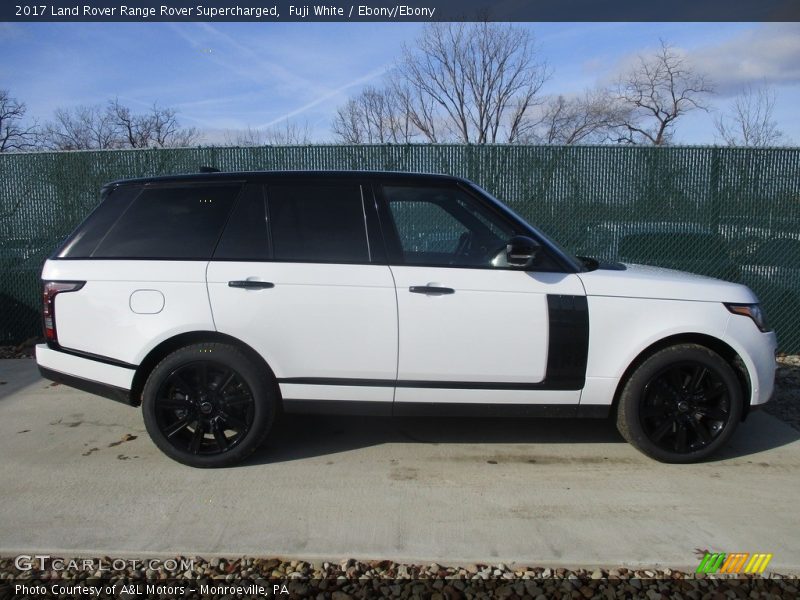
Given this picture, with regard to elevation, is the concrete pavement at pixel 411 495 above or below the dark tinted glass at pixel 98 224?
below

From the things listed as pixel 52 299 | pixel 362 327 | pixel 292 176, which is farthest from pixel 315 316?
pixel 52 299

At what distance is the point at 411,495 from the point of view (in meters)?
3.68

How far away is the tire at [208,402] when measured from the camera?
→ 12.8 ft

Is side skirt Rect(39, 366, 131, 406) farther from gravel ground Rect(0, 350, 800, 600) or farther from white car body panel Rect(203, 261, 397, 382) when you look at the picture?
gravel ground Rect(0, 350, 800, 600)

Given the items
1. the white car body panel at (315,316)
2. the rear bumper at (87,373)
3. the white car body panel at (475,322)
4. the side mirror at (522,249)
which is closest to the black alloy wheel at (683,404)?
the white car body panel at (475,322)

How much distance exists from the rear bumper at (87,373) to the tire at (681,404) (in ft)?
10.6

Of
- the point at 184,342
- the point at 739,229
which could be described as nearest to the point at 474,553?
the point at 184,342

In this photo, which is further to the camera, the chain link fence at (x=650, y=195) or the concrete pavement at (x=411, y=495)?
the chain link fence at (x=650, y=195)

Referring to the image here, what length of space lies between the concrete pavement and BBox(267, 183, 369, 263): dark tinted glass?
1.38 metres

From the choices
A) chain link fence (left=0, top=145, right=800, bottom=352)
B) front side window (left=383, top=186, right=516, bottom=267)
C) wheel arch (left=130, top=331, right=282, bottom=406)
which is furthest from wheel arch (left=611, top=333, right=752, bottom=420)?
chain link fence (left=0, top=145, right=800, bottom=352)

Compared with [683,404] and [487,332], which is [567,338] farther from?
[683,404]

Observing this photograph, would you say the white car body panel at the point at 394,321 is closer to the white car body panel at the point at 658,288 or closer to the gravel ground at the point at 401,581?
the white car body panel at the point at 658,288

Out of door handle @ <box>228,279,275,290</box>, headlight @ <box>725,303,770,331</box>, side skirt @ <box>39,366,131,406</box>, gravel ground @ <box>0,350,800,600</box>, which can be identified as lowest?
gravel ground @ <box>0,350,800,600</box>

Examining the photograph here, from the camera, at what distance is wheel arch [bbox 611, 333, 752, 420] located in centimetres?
402
